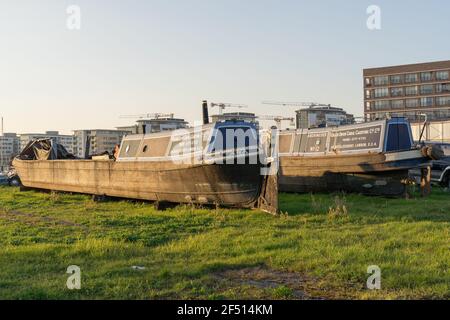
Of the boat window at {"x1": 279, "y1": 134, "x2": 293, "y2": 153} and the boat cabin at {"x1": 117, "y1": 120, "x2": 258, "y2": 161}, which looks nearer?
the boat cabin at {"x1": 117, "y1": 120, "x2": 258, "y2": 161}

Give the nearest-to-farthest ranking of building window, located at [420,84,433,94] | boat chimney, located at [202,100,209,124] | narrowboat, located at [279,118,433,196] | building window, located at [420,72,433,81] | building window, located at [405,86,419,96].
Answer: narrowboat, located at [279,118,433,196] → boat chimney, located at [202,100,209,124] → building window, located at [420,84,433,94] → building window, located at [420,72,433,81] → building window, located at [405,86,419,96]

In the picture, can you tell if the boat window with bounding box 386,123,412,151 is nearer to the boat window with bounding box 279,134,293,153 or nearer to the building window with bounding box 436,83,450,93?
the boat window with bounding box 279,134,293,153

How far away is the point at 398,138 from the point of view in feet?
62.6

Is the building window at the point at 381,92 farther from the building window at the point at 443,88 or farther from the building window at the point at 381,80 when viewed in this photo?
the building window at the point at 443,88

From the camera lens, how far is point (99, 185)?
21156mm

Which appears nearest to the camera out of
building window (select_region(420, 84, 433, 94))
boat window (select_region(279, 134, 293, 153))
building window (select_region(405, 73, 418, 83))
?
boat window (select_region(279, 134, 293, 153))

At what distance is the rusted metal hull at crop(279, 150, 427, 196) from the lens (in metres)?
17.9

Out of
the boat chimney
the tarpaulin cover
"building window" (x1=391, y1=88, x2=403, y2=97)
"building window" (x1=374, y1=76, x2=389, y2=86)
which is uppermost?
"building window" (x1=374, y1=76, x2=389, y2=86)

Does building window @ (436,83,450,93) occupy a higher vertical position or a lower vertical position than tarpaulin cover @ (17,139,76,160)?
higher

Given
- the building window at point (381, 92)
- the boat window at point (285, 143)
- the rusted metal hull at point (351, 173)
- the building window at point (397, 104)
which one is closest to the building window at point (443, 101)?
the building window at point (397, 104)

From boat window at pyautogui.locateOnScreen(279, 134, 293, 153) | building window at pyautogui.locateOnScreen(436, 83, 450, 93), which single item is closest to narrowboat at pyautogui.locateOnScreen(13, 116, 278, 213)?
boat window at pyautogui.locateOnScreen(279, 134, 293, 153)

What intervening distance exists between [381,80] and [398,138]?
9832cm
